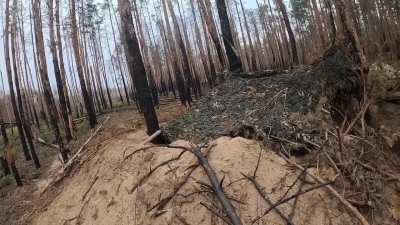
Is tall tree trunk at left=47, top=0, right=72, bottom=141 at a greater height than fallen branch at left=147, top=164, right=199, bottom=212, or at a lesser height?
greater

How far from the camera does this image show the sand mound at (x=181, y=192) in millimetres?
4176

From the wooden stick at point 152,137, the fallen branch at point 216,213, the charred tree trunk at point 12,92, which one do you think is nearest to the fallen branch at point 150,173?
the wooden stick at point 152,137

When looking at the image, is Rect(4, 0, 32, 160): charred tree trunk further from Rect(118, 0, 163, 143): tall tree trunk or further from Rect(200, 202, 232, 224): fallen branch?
Rect(200, 202, 232, 224): fallen branch

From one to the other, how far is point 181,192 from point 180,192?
0.04 ft

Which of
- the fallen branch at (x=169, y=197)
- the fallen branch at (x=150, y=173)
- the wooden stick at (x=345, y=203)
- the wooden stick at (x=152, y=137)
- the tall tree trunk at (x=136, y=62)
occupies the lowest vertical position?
the wooden stick at (x=345, y=203)

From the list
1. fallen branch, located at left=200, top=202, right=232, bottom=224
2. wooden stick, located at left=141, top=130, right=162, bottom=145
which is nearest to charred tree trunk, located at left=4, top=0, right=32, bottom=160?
wooden stick, located at left=141, top=130, right=162, bottom=145

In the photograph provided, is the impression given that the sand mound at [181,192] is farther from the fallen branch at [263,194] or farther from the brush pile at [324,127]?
the brush pile at [324,127]

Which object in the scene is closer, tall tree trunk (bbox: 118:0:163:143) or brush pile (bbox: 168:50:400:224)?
brush pile (bbox: 168:50:400:224)

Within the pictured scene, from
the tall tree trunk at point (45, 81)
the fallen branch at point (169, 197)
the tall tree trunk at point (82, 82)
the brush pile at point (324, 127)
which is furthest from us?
the tall tree trunk at point (82, 82)

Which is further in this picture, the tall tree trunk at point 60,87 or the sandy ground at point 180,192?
the tall tree trunk at point 60,87

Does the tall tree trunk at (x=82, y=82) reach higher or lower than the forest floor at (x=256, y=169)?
higher

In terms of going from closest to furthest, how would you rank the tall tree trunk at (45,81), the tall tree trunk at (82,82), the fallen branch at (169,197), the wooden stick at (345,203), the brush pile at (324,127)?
the wooden stick at (345,203) < the brush pile at (324,127) < the fallen branch at (169,197) < the tall tree trunk at (45,81) < the tall tree trunk at (82,82)

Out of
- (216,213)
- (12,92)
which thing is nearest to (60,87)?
(12,92)

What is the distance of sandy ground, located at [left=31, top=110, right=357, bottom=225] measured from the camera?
13.7 feet
